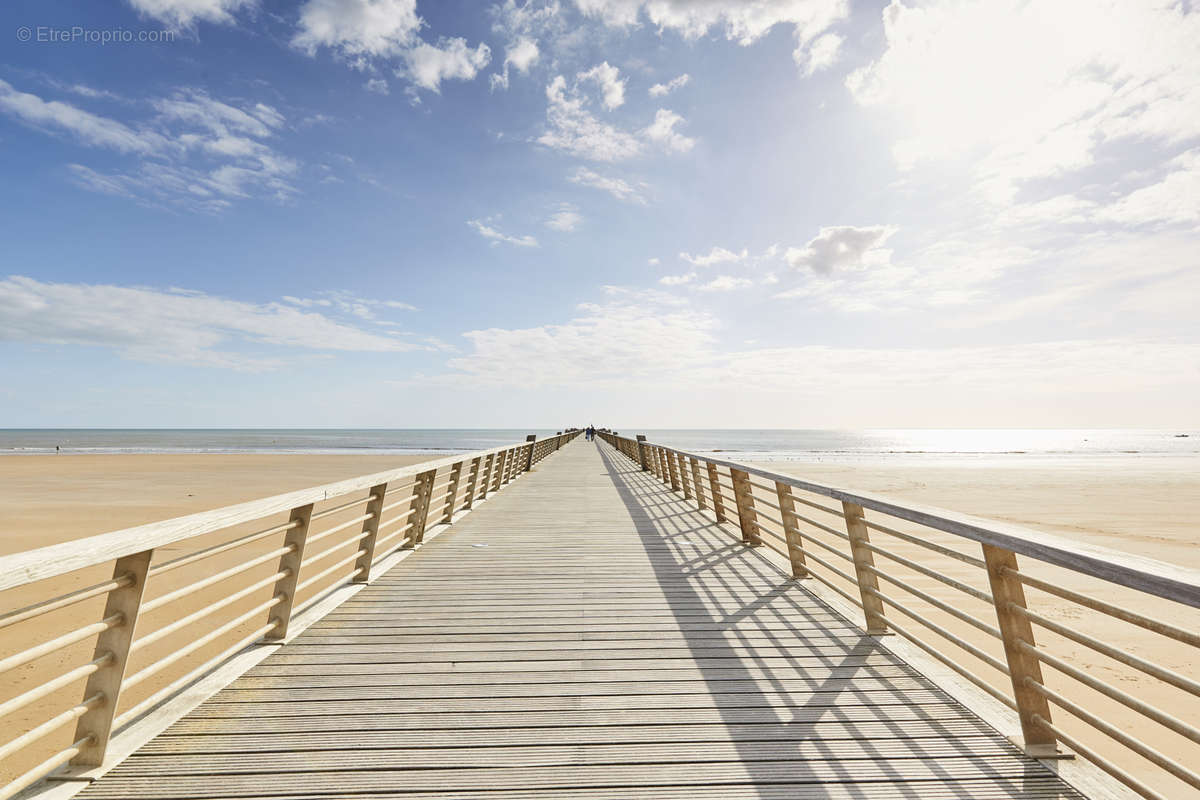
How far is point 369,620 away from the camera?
411 cm

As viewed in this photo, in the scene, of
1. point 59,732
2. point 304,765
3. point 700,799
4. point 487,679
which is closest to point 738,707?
point 700,799

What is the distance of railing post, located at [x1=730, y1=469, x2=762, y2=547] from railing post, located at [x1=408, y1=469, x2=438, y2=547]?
11.3ft

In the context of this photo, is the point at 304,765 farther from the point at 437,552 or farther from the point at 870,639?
the point at 437,552

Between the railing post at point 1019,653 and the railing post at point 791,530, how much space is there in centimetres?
240

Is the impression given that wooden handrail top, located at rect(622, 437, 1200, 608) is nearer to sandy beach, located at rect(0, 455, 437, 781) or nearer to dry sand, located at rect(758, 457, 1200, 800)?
dry sand, located at rect(758, 457, 1200, 800)

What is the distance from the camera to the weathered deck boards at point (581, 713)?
2277mm

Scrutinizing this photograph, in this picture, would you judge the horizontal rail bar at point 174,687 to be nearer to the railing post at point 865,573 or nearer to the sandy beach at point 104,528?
the sandy beach at point 104,528

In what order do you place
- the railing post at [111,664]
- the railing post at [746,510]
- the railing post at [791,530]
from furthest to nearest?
the railing post at [746,510], the railing post at [791,530], the railing post at [111,664]

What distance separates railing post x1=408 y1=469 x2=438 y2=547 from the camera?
6281 millimetres

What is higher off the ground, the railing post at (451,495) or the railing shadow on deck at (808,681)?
the railing post at (451,495)

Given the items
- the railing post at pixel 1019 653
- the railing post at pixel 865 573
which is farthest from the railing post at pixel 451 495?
the railing post at pixel 1019 653

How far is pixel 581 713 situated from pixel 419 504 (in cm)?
401

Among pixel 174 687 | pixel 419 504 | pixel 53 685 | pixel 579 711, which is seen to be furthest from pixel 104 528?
pixel 579 711

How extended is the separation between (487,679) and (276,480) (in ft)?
81.6
